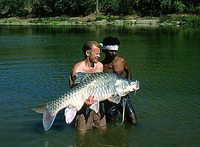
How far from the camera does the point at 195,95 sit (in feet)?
30.0

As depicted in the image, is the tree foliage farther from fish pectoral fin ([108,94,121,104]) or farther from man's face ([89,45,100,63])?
fish pectoral fin ([108,94,121,104])

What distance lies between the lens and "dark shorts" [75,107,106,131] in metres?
5.70

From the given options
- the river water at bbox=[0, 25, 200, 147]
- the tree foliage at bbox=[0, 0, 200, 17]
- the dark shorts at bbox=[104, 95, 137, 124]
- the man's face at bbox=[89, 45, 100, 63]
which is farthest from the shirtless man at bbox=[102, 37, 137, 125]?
the tree foliage at bbox=[0, 0, 200, 17]

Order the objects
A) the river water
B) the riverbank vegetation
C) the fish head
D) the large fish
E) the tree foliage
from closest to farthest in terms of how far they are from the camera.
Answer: the large fish → the fish head → the river water → the riverbank vegetation → the tree foliage

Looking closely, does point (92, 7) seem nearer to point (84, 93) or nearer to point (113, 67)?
point (113, 67)

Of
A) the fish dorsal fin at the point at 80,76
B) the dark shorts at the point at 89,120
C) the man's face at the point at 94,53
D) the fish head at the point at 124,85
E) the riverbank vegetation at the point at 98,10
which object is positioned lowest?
the dark shorts at the point at 89,120

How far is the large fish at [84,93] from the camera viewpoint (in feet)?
15.8

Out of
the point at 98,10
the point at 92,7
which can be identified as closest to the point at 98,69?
the point at 98,10

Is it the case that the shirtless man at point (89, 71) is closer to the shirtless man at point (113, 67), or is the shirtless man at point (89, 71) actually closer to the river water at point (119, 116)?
the river water at point (119, 116)

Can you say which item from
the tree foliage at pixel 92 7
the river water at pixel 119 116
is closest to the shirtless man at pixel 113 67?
the river water at pixel 119 116

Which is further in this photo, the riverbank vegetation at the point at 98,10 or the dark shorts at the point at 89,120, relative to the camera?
the riverbank vegetation at the point at 98,10

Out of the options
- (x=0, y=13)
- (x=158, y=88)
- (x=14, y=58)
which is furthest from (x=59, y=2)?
(x=158, y=88)

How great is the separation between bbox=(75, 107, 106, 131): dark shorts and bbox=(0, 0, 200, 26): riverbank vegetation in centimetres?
4840

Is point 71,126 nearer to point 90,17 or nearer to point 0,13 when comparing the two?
point 90,17
